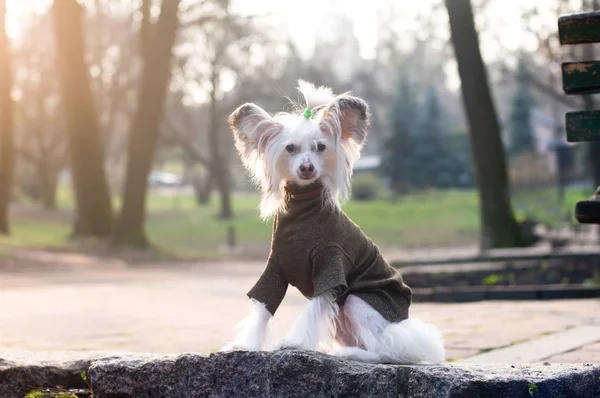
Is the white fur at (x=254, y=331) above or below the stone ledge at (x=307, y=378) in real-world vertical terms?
above

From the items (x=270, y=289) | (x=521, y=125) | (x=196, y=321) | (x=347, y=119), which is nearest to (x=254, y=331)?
(x=270, y=289)

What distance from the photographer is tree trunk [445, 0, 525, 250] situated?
1752 centimetres

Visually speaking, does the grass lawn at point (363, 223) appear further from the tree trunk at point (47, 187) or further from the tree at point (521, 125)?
the tree at point (521, 125)

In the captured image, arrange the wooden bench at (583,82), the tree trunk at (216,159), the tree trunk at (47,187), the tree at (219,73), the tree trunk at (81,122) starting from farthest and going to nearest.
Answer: the tree trunk at (47,187) < the tree trunk at (216,159) < the tree at (219,73) < the tree trunk at (81,122) < the wooden bench at (583,82)

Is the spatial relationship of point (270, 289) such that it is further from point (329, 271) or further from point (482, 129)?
point (482, 129)

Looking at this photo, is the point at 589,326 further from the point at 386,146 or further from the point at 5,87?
the point at 386,146

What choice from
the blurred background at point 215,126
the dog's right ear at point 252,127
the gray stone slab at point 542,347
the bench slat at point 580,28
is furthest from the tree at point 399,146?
the dog's right ear at point 252,127

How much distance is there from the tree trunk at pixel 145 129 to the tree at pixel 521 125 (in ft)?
142

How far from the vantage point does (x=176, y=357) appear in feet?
15.5

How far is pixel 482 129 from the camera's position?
17.9 m

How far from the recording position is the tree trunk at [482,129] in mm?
17516

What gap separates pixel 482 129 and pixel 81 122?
11.9m

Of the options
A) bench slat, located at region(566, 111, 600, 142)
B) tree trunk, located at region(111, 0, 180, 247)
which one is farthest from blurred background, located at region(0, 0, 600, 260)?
bench slat, located at region(566, 111, 600, 142)

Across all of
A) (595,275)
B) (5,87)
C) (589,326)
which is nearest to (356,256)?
(589,326)
